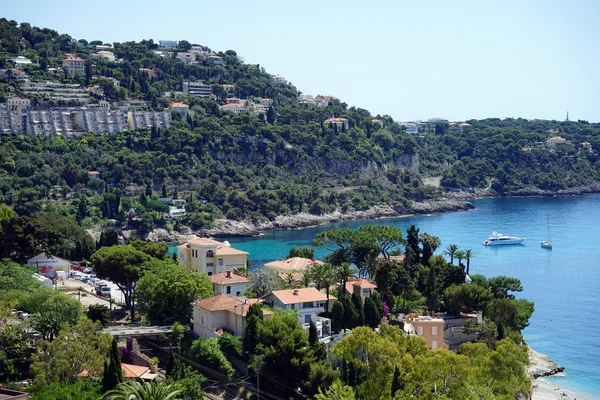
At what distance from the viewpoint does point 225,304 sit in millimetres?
30031

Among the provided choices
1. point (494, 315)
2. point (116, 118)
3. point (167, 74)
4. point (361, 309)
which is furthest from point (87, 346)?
point (167, 74)

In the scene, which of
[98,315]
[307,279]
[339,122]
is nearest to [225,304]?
[98,315]

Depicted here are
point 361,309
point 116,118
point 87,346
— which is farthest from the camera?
point 116,118

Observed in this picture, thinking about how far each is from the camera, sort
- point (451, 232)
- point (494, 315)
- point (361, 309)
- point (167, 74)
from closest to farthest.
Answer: point (361, 309), point (494, 315), point (451, 232), point (167, 74)

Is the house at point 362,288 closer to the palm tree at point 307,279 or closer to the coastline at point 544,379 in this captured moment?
the palm tree at point 307,279

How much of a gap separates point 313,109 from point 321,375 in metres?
97.7

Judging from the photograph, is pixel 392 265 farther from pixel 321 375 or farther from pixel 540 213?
pixel 540 213

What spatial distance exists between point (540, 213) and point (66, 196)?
59334mm

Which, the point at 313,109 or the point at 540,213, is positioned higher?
the point at 313,109

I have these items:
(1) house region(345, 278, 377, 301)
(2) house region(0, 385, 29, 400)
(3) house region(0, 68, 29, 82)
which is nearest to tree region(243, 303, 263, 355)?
(1) house region(345, 278, 377, 301)

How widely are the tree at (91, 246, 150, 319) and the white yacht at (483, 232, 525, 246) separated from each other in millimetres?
47919

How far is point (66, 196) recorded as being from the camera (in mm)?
78938

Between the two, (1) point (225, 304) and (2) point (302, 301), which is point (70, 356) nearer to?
(1) point (225, 304)

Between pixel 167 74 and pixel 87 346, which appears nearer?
pixel 87 346
